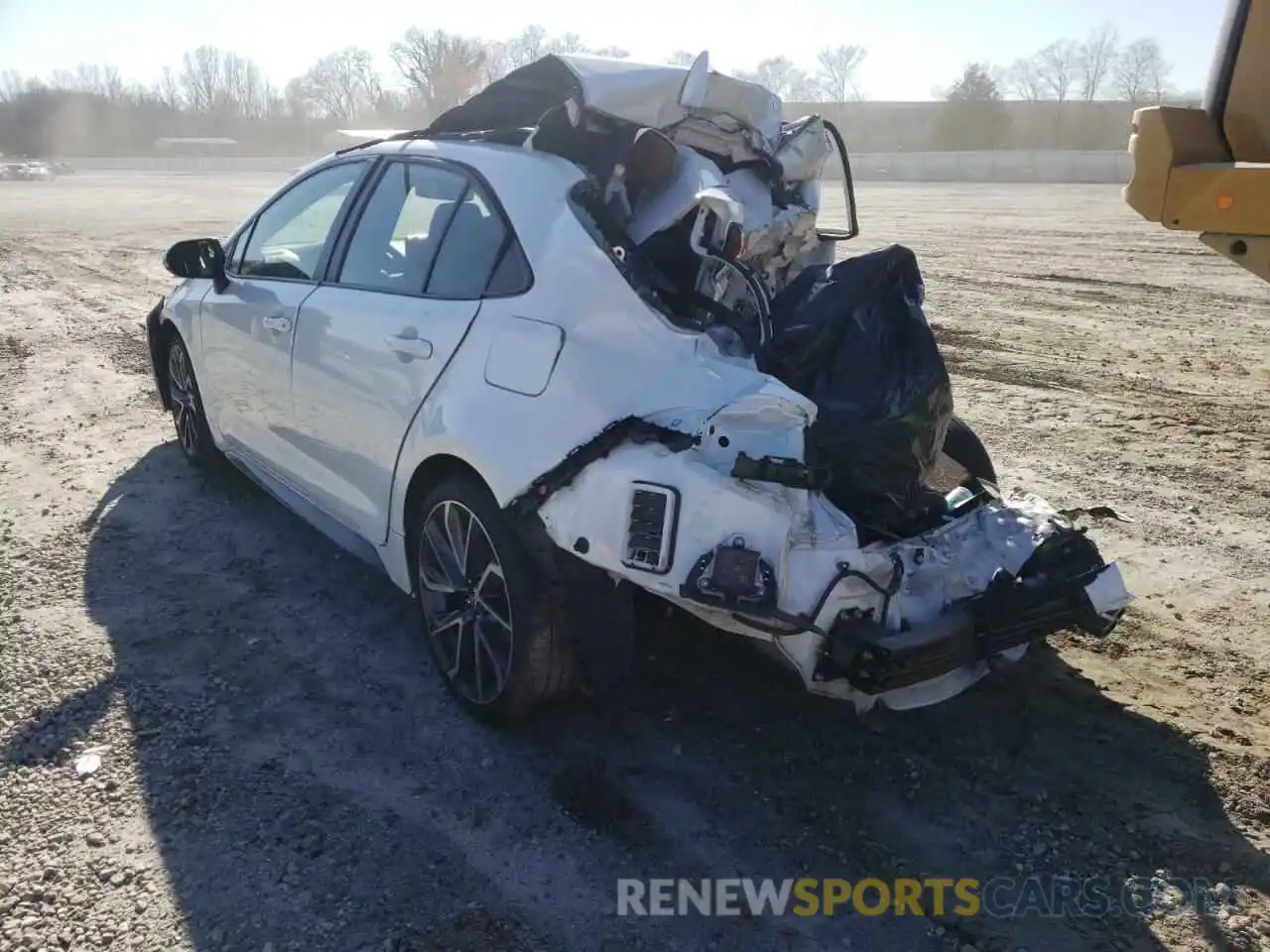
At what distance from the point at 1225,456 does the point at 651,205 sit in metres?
4.55

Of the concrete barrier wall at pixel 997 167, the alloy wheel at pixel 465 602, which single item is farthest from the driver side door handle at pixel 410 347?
the concrete barrier wall at pixel 997 167

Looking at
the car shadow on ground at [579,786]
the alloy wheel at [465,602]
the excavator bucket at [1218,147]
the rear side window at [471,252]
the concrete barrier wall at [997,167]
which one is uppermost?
the concrete barrier wall at [997,167]

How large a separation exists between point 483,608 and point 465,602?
0.43 feet

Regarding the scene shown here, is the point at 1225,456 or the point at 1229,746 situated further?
the point at 1225,456

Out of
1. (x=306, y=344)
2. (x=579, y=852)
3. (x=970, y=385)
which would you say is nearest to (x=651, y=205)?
(x=306, y=344)

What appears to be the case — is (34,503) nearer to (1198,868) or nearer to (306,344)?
(306,344)

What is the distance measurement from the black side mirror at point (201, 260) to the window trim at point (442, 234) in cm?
104

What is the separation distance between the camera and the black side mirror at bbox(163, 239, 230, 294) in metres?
4.98

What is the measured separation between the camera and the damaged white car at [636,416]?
2.82 metres

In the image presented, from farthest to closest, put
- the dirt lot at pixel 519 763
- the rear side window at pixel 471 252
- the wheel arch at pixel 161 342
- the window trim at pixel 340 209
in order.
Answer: the wheel arch at pixel 161 342, the window trim at pixel 340 209, the rear side window at pixel 471 252, the dirt lot at pixel 519 763

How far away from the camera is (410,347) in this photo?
11.6 feet

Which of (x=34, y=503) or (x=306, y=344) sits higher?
(x=306, y=344)

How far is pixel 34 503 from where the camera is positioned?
553cm

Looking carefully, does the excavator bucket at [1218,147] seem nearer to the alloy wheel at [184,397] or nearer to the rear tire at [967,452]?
the rear tire at [967,452]
